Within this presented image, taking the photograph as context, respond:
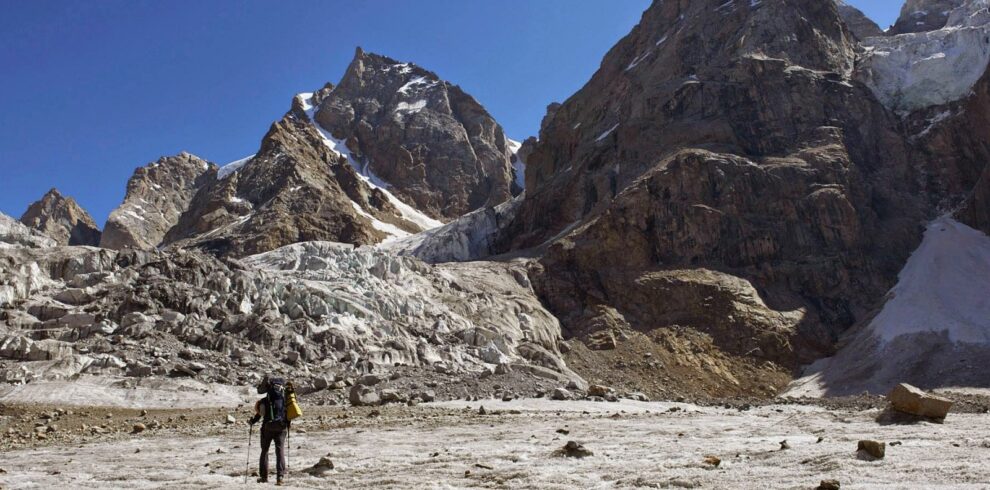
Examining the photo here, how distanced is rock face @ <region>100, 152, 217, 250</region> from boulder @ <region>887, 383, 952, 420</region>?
147 metres

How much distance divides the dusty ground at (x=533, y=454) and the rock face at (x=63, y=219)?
556 feet

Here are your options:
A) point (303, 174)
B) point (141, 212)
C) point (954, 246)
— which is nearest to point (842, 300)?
point (954, 246)

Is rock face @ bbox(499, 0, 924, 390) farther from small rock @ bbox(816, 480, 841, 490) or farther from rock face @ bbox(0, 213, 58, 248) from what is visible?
small rock @ bbox(816, 480, 841, 490)

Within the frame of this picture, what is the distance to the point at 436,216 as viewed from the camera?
172m

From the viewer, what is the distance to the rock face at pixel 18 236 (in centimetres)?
6466

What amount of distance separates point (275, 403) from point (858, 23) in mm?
132022

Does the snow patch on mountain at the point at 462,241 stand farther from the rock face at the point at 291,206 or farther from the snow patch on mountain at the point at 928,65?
the snow patch on mountain at the point at 928,65

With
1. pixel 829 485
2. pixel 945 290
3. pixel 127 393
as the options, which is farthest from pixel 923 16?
pixel 829 485

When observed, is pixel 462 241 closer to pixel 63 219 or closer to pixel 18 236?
pixel 18 236

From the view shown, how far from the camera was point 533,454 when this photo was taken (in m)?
16.8

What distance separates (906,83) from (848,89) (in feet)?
40.7

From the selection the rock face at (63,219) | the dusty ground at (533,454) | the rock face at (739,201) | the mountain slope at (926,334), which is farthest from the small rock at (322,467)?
the rock face at (63,219)

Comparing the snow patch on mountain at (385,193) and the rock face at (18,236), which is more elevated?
the snow patch on mountain at (385,193)

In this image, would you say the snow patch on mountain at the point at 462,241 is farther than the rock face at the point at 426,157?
No
